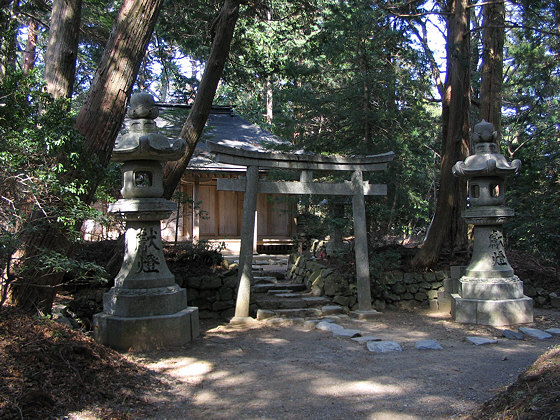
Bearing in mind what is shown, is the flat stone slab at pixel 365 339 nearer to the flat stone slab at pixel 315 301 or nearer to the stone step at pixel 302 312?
the stone step at pixel 302 312

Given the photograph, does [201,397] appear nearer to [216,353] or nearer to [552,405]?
[216,353]

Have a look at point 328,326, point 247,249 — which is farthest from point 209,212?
point 328,326

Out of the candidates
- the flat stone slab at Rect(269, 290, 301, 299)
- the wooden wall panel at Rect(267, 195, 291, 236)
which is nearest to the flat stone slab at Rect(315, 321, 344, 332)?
the flat stone slab at Rect(269, 290, 301, 299)

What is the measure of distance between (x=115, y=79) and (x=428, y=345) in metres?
5.31

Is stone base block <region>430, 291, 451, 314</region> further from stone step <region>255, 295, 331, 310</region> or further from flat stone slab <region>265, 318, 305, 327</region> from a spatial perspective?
flat stone slab <region>265, 318, 305, 327</region>

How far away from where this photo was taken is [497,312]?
23.8 ft

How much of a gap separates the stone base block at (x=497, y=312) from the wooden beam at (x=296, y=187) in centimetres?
263

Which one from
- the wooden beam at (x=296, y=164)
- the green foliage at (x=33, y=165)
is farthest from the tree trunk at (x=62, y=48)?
the wooden beam at (x=296, y=164)

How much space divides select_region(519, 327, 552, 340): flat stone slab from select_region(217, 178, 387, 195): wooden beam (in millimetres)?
3344

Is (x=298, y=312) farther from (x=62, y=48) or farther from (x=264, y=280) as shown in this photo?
(x=62, y=48)

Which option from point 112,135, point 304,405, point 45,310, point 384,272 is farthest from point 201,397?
point 384,272

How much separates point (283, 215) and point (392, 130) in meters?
6.66

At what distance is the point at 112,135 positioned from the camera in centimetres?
548

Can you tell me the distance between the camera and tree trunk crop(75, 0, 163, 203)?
213 inches
